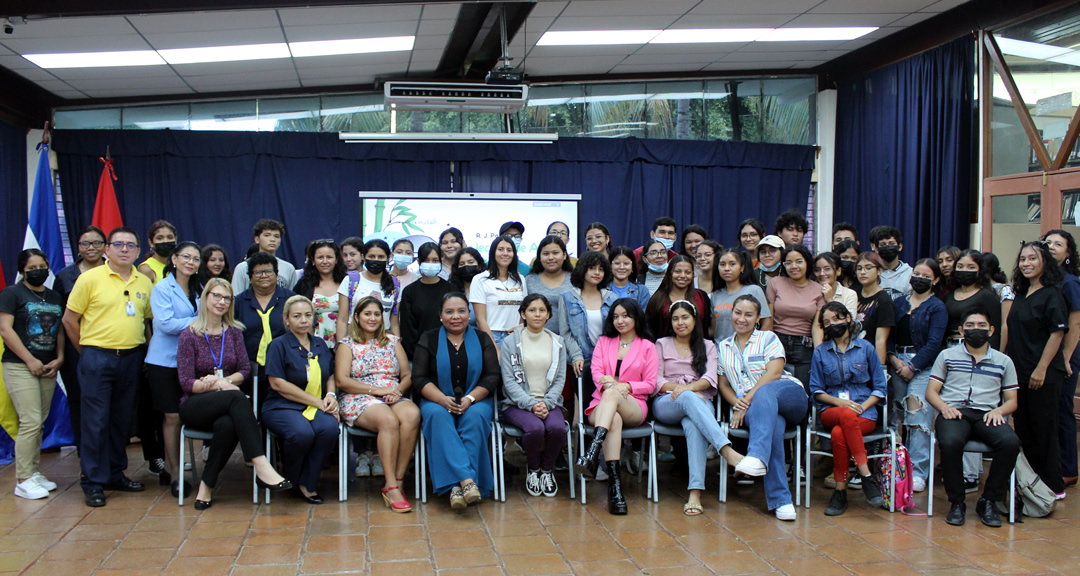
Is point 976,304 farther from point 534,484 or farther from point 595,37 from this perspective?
point 595,37

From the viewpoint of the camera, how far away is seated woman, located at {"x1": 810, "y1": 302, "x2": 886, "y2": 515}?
13.5ft

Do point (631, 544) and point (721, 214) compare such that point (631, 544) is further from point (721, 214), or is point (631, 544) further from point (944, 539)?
point (721, 214)

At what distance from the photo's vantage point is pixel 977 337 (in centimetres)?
Answer: 400

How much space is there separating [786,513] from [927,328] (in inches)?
56.3

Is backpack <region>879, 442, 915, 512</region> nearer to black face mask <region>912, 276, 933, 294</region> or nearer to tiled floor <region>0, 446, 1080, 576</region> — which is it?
tiled floor <region>0, 446, 1080, 576</region>

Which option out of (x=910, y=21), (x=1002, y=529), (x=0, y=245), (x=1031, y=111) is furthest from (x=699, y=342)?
(x=0, y=245)

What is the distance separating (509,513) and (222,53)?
4.83 metres

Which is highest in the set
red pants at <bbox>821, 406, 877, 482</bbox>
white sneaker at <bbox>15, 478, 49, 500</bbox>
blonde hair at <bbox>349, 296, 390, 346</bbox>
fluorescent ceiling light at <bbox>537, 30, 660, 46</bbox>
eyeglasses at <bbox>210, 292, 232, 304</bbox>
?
fluorescent ceiling light at <bbox>537, 30, 660, 46</bbox>

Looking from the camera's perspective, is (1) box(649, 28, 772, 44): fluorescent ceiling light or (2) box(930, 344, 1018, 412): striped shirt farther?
(1) box(649, 28, 772, 44): fluorescent ceiling light

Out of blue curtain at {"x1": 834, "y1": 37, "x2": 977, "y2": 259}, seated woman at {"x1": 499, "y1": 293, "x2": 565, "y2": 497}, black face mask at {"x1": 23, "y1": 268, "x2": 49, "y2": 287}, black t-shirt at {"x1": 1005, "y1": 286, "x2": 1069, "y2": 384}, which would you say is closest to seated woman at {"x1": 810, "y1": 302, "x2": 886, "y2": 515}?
black t-shirt at {"x1": 1005, "y1": 286, "x2": 1069, "y2": 384}

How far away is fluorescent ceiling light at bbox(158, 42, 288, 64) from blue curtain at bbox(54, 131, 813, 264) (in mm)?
1321

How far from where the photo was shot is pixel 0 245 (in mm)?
7016

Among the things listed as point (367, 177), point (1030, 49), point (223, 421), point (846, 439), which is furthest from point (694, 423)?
point (367, 177)

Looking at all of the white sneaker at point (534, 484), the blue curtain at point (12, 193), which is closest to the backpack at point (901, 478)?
the white sneaker at point (534, 484)
